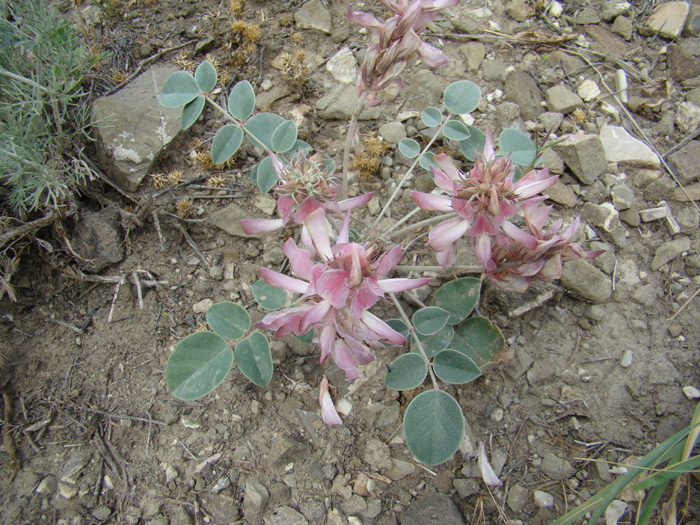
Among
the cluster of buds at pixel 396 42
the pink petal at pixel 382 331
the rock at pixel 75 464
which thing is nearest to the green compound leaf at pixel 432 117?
the cluster of buds at pixel 396 42

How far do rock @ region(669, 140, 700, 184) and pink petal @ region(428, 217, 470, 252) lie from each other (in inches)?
75.7

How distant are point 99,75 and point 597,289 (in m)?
3.22

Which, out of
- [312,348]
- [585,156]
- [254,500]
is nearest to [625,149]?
[585,156]

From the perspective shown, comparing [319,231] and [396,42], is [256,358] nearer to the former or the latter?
[319,231]

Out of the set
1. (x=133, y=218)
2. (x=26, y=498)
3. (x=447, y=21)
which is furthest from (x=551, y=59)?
(x=26, y=498)

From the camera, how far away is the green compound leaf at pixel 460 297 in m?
2.08

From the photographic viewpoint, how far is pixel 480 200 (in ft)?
5.53

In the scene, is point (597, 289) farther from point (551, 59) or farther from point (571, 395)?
point (551, 59)

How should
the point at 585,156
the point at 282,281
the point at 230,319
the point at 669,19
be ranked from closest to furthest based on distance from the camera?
the point at 282,281 < the point at 230,319 < the point at 585,156 < the point at 669,19

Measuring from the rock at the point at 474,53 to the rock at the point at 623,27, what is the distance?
1.01 meters

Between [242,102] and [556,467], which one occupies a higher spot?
[242,102]

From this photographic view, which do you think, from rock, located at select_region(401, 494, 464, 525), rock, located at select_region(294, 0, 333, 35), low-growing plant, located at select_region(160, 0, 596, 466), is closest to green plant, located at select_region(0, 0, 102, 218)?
low-growing plant, located at select_region(160, 0, 596, 466)

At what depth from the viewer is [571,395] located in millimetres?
2264

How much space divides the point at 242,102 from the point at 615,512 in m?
2.67
